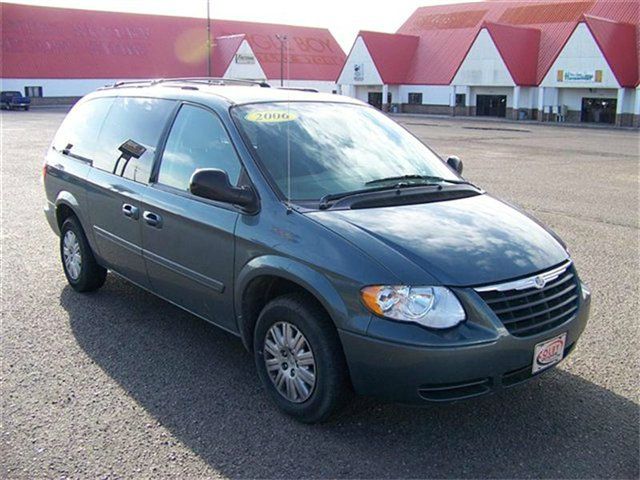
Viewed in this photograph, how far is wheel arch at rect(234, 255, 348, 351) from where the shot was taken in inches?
137

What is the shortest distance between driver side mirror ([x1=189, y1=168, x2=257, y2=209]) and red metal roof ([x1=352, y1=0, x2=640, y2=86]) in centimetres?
4543

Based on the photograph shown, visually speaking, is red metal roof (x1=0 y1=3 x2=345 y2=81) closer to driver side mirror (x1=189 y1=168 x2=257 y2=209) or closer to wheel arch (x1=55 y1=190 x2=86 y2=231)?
wheel arch (x1=55 y1=190 x2=86 y2=231)

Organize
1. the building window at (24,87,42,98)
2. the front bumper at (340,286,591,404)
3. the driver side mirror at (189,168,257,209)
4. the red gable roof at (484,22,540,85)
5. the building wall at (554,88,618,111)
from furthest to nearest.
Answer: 1. the building window at (24,87,42,98)
2. the red gable roof at (484,22,540,85)
3. the building wall at (554,88,618,111)
4. the driver side mirror at (189,168,257,209)
5. the front bumper at (340,286,591,404)

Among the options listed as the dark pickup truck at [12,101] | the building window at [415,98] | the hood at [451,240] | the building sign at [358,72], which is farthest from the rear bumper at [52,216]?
the building sign at [358,72]

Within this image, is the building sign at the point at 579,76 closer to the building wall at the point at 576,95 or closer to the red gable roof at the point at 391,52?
the building wall at the point at 576,95

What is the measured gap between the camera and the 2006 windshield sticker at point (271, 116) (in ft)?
14.6

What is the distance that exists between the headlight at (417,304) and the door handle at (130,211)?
228cm

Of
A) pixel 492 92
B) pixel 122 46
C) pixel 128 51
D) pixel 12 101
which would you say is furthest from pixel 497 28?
pixel 12 101

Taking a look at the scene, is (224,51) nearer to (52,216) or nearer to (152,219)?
(52,216)

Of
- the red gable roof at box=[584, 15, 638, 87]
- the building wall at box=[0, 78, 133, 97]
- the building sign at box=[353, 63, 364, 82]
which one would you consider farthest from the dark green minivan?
the building wall at box=[0, 78, 133, 97]

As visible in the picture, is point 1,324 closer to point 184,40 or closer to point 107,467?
point 107,467

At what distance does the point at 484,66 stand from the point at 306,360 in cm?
5079

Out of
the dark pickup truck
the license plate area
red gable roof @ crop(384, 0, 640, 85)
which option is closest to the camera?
the license plate area

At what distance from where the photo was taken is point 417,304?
3340 mm
